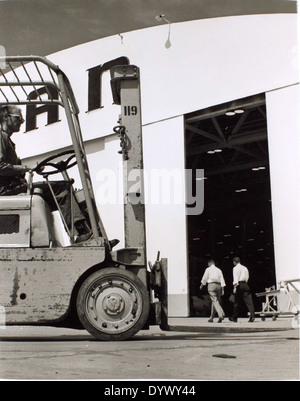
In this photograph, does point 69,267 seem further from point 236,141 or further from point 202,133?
point 236,141

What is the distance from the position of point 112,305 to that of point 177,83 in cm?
1041

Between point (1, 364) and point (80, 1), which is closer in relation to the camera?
point (1, 364)

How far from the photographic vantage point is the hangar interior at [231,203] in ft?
61.9

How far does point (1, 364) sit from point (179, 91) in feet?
39.4

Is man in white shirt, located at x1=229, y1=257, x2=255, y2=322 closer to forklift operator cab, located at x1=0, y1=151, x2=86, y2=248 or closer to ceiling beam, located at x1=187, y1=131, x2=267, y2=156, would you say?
ceiling beam, located at x1=187, y1=131, x2=267, y2=156

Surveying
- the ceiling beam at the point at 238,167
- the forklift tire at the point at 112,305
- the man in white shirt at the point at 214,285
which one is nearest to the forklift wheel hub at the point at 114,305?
the forklift tire at the point at 112,305

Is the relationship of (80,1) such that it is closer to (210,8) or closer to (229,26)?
(210,8)

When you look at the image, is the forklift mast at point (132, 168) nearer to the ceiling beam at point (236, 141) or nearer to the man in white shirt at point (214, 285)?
the man in white shirt at point (214, 285)

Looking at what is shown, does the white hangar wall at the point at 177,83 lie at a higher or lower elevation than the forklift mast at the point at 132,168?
higher

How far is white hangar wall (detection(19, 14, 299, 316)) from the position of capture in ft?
42.5

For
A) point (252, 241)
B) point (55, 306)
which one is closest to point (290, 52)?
point (55, 306)

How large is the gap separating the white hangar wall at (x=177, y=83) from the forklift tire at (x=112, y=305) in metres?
7.64

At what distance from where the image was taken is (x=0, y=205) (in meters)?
5.25

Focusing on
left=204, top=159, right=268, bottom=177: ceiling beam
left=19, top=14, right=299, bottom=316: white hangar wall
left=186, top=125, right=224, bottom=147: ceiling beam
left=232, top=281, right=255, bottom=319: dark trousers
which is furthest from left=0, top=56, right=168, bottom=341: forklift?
left=204, top=159, right=268, bottom=177: ceiling beam
